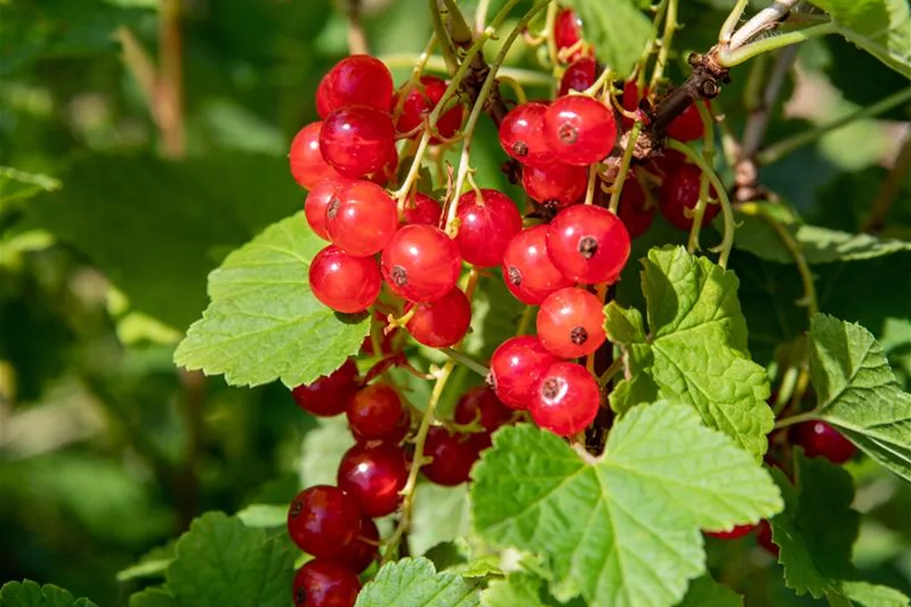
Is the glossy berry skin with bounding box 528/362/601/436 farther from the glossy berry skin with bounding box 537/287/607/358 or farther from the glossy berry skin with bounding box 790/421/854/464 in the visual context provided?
the glossy berry skin with bounding box 790/421/854/464

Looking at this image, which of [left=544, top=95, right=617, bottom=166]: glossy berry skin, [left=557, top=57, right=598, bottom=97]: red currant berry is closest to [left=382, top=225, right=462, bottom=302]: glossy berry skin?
[left=544, top=95, right=617, bottom=166]: glossy berry skin

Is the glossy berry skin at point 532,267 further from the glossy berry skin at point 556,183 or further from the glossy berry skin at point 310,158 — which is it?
the glossy berry skin at point 310,158

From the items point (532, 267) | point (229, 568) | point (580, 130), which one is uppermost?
point (580, 130)

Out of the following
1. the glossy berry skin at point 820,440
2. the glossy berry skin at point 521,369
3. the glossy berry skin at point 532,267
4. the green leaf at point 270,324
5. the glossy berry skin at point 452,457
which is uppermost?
the glossy berry skin at point 532,267

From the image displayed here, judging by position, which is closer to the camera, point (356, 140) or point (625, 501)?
point (625, 501)

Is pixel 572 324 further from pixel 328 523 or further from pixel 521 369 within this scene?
pixel 328 523

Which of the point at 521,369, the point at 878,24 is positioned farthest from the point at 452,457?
the point at 878,24

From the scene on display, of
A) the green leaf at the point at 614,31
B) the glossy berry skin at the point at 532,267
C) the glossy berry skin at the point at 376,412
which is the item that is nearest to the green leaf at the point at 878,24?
the green leaf at the point at 614,31

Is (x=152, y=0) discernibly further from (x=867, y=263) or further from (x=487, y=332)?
(x=867, y=263)
